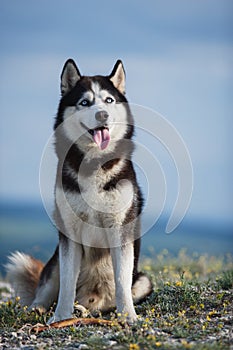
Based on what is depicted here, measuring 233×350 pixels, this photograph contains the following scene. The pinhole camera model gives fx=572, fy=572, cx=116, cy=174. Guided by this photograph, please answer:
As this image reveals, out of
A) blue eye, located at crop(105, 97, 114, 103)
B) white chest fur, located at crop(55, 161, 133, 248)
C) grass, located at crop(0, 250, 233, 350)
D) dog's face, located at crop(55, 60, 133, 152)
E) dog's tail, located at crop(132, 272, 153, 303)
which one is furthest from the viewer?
dog's tail, located at crop(132, 272, 153, 303)

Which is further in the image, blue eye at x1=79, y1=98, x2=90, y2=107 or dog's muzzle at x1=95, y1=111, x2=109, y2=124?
blue eye at x1=79, y1=98, x2=90, y2=107

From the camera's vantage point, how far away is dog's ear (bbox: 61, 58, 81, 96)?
6.04 meters

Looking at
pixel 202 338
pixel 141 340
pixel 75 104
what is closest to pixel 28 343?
pixel 141 340

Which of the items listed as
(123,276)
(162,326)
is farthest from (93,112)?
(162,326)

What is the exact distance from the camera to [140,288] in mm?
6246

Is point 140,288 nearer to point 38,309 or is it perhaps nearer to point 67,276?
point 67,276

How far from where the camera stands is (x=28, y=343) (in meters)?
4.73

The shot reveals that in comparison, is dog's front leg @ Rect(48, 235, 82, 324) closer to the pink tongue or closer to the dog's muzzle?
the pink tongue

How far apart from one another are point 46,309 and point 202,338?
2.29 metres

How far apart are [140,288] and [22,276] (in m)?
1.52

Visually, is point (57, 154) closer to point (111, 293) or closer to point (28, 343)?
point (111, 293)

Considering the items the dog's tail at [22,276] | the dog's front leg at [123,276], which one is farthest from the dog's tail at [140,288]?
the dog's tail at [22,276]

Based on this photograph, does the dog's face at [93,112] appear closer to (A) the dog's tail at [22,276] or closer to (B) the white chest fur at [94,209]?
(B) the white chest fur at [94,209]

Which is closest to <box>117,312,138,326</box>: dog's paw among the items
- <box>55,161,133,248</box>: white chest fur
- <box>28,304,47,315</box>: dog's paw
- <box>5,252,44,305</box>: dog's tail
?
<box>55,161,133,248</box>: white chest fur
